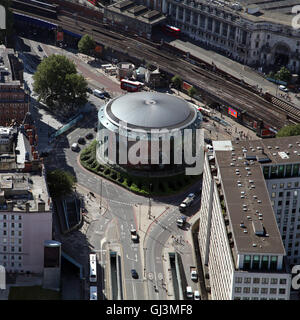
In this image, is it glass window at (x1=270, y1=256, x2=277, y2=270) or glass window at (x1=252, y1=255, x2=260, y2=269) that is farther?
glass window at (x1=252, y1=255, x2=260, y2=269)

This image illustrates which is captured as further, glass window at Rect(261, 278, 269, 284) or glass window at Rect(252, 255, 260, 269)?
glass window at Rect(252, 255, 260, 269)

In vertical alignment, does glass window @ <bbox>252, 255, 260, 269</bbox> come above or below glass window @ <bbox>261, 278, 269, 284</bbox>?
above

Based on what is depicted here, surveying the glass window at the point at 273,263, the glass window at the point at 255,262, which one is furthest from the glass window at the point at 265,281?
the glass window at the point at 255,262

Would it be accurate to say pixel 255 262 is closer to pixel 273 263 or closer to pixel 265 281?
pixel 273 263

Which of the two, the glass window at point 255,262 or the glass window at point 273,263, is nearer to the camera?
the glass window at point 273,263

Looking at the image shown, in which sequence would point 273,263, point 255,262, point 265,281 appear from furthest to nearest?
point 255,262 → point 273,263 → point 265,281

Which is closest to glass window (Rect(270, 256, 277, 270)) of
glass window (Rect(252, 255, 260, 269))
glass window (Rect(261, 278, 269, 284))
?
glass window (Rect(261, 278, 269, 284))

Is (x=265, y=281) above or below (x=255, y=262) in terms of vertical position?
below

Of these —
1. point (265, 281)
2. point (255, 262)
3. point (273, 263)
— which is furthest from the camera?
point (255, 262)

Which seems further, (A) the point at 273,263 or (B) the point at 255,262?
(B) the point at 255,262

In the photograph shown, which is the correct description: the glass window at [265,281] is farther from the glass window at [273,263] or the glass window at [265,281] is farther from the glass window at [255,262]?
the glass window at [255,262]

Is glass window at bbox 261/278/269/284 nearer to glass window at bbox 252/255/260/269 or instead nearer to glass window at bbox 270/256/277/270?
glass window at bbox 270/256/277/270

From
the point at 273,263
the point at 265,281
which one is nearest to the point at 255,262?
the point at 273,263
